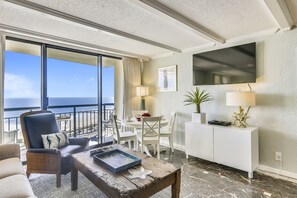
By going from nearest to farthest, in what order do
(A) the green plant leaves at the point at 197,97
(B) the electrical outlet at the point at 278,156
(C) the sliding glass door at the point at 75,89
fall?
(B) the electrical outlet at the point at 278,156
(A) the green plant leaves at the point at 197,97
(C) the sliding glass door at the point at 75,89

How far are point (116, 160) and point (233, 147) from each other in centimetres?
195

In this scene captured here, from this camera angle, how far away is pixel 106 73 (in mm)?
4352

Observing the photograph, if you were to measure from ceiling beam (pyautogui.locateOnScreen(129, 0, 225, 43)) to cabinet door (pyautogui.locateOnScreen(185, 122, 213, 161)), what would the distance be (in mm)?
1671

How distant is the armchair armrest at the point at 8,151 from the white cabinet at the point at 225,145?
112 inches

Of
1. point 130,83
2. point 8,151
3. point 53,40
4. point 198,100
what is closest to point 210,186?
point 198,100

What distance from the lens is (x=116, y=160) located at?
1.89 meters

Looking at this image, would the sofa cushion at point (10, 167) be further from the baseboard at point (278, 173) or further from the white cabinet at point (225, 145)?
the baseboard at point (278, 173)

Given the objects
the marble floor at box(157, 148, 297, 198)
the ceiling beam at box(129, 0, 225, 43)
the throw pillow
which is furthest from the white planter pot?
the throw pillow

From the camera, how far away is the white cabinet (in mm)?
2545

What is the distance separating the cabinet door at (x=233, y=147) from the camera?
2543 mm

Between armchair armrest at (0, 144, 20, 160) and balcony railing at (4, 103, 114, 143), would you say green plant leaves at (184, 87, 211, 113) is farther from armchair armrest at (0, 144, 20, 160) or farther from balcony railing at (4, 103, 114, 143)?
armchair armrest at (0, 144, 20, 160)

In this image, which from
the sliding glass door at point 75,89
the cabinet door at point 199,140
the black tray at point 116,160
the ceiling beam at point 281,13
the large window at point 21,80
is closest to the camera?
the black tray at point 116,160

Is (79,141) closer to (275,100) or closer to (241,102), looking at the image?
(241,102)

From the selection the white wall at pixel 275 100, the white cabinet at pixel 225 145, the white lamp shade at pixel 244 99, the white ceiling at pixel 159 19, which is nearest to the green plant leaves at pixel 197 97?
the white wall at pixel 275 100
